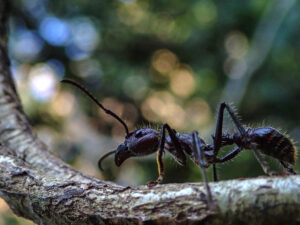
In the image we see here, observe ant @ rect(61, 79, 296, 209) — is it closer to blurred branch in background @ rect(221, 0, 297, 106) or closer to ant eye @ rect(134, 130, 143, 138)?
ant eye @ rect(134, 130, 143, 138)

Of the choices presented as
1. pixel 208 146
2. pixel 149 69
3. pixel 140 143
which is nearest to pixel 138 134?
pixel 140 143

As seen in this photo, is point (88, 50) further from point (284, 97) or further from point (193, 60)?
point (284, 97)

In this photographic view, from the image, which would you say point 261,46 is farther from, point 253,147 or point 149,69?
point 253,147

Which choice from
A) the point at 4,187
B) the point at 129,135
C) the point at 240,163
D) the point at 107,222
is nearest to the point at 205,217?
the point at 107,222

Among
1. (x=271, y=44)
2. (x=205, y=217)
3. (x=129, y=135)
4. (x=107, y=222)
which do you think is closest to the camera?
(x=205, y=217)

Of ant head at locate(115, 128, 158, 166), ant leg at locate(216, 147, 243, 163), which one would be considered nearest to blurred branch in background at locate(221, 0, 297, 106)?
ant leg at locate(216, 147, 243, 163)

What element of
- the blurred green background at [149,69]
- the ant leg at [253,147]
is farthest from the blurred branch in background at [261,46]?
the ant leg at [253,147]
